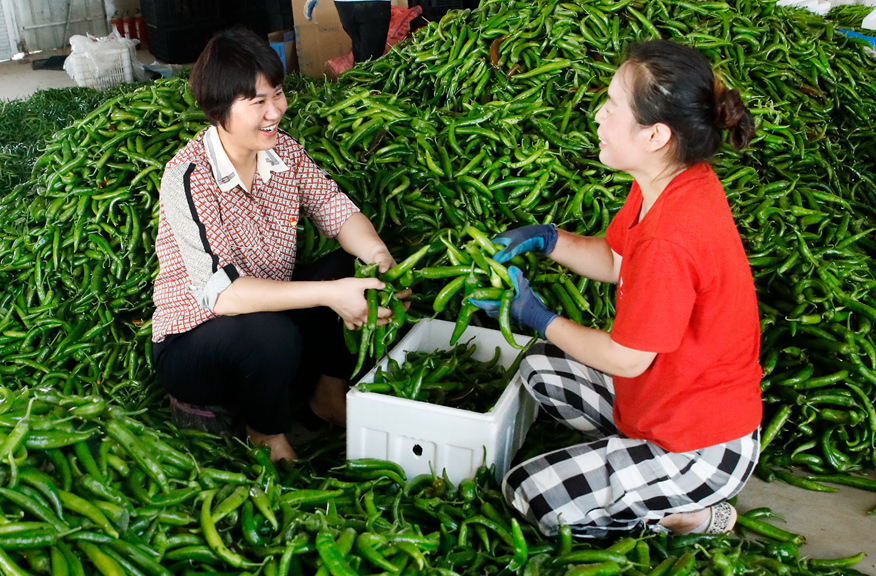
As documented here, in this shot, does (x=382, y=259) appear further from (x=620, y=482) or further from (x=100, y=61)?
(x=100, y=61)

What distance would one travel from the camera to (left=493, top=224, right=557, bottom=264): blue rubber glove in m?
2.74

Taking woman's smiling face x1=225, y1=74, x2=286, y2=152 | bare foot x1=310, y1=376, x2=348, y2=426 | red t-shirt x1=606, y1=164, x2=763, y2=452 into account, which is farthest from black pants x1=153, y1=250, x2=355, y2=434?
red t-shirt x1=606, y1=164, x2=763, y2=452

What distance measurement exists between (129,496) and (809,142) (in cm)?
371

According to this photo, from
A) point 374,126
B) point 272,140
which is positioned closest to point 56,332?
point 272,140

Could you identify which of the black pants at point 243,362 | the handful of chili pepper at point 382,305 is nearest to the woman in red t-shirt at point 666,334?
the handful of chili pepper at point 382,305

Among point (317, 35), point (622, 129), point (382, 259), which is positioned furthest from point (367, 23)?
point (622, 129)

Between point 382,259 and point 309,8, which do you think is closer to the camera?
point 382,259

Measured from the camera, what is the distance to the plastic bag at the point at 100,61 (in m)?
7.82

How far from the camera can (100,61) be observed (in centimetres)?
792

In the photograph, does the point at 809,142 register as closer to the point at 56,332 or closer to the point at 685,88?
the point at 685,88

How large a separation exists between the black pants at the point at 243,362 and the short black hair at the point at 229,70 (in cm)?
75

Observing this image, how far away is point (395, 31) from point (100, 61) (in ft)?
11.7

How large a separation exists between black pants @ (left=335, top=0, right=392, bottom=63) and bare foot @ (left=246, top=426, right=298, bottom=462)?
394 cm

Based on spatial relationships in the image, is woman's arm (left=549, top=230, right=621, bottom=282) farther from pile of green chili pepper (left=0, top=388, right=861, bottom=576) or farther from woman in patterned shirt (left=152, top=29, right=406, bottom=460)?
pile of green chili pepper (left=0, top=388, right=861, bottom=576)
